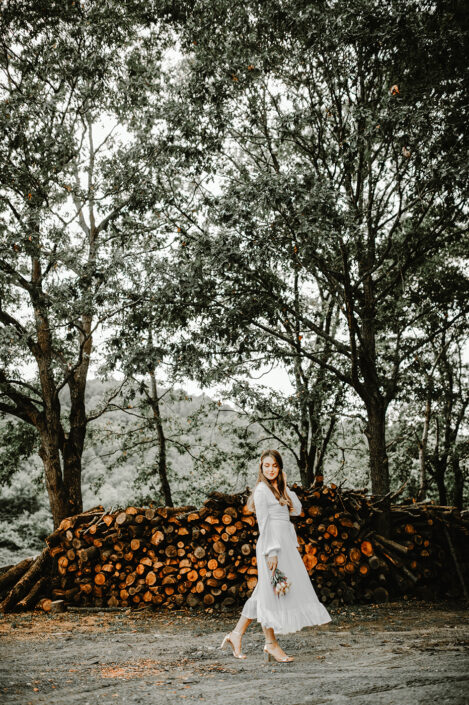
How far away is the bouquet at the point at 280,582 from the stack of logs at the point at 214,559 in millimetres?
3211

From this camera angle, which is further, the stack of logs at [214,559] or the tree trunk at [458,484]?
the tree trunk at [458,484]

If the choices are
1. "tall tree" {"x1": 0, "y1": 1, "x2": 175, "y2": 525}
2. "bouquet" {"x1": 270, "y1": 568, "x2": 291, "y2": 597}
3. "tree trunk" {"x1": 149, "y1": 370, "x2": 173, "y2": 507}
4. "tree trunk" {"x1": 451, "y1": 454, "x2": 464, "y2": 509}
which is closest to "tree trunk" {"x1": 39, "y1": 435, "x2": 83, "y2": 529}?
"tall tree" {"x1": 0, "y1": 1, "x2": 175, "y2": 525}

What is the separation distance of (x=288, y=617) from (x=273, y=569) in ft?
1.36

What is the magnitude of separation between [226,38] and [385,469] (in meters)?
7.75

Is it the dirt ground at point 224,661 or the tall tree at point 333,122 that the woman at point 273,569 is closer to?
the dirt ground at point 224,661

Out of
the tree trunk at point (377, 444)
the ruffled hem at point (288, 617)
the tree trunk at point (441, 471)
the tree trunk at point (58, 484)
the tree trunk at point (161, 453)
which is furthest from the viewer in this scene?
the tree trunk at point (441, 471)

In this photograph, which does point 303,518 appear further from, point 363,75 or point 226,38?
point 226,38

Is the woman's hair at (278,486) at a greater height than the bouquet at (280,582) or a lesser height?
greater

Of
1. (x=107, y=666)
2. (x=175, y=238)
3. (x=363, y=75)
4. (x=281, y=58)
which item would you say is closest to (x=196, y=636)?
(x=107, y=666)

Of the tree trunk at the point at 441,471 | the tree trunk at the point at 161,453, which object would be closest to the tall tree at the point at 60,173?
the tree trunk at the point at 161,453

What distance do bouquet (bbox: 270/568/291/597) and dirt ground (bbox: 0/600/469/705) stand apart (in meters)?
0.59

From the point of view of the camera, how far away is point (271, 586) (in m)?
4.50

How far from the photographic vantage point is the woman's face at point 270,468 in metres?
4.73

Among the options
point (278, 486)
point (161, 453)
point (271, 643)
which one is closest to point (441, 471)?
point (161, 453)
